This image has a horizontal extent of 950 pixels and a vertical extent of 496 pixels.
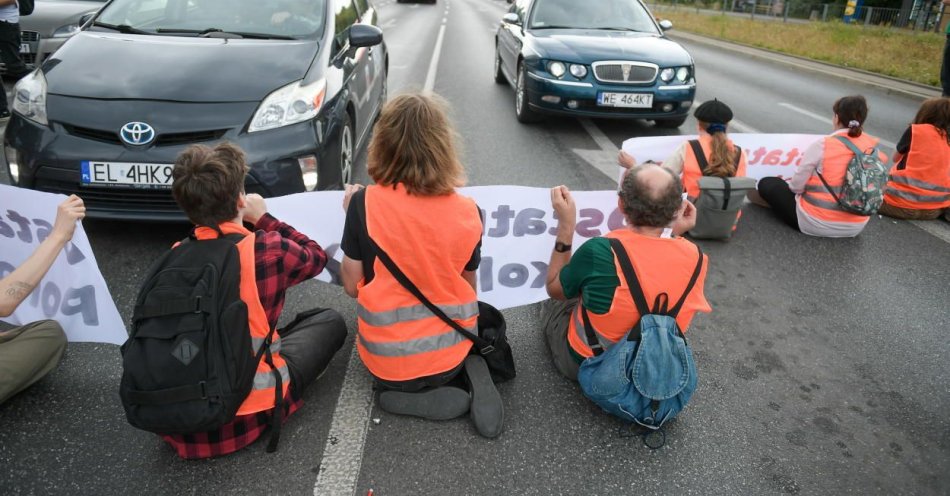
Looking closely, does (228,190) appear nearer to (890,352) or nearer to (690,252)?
(690,252)

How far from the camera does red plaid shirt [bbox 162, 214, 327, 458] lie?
226 cm

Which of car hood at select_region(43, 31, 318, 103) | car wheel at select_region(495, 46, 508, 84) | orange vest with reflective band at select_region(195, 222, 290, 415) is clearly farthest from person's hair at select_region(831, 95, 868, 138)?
car wheel at select_region(495, 46, 508, 84)

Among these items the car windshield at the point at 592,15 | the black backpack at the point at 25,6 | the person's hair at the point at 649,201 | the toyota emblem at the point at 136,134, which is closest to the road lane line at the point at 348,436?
the person's hair at the point at 649,201

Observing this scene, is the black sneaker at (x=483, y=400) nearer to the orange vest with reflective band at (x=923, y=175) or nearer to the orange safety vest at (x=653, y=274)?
the orange safety vest at (x=653, y=274)

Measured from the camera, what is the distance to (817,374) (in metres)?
3.12

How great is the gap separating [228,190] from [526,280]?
66.6 inches

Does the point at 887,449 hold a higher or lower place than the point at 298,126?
lower

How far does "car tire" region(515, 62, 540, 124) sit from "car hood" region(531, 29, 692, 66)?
394 millimetres

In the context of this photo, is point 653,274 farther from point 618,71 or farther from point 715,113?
point 618,71

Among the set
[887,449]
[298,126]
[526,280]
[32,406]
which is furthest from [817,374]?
[32,406]

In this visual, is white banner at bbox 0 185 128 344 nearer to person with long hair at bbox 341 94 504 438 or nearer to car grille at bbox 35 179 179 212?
car grille at bbox 35 179 179 212

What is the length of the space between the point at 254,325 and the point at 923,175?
5.41m

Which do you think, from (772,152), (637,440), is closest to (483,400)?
(637,440)

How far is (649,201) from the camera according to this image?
2.47 meters
